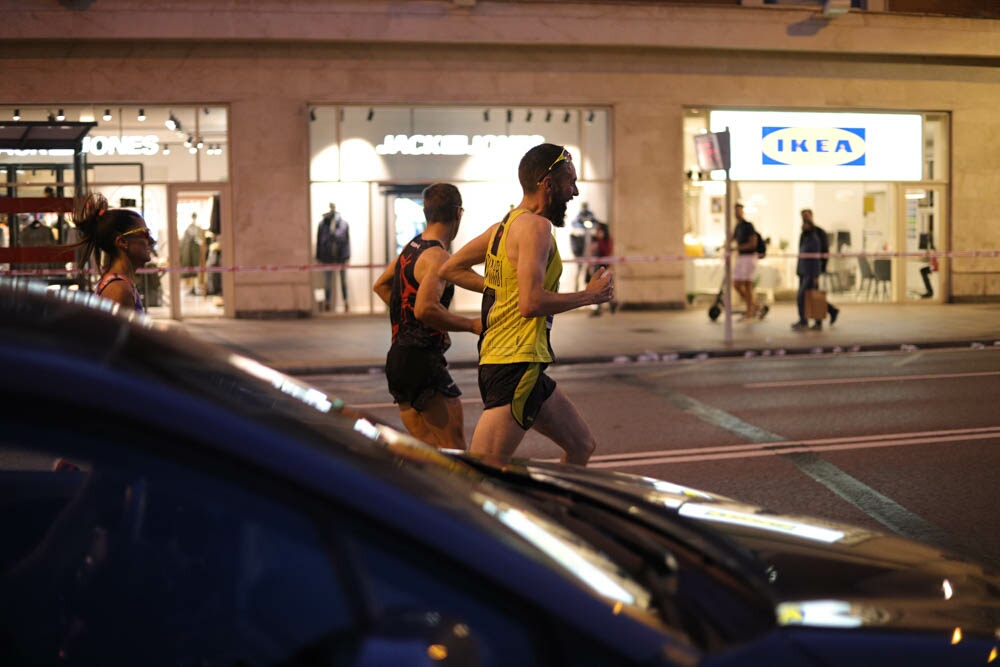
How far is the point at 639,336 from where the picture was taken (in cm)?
1834

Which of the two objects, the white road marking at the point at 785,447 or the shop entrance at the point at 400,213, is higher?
the shop entrance at the point at 400,213

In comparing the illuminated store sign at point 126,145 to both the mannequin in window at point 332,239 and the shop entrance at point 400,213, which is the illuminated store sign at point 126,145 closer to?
the mannequin in window at point 332,239

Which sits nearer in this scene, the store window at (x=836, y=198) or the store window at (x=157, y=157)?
the store window at (x=157, y=157)

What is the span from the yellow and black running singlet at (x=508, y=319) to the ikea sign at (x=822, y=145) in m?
19.4

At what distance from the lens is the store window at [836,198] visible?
2430cm

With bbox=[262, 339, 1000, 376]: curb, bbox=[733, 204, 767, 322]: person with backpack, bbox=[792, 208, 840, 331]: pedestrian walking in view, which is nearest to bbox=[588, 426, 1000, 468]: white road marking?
bbox=[262, 339, 1000, 376]: curb

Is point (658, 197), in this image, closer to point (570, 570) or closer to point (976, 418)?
point (976, 418)

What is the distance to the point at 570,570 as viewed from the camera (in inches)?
75.4

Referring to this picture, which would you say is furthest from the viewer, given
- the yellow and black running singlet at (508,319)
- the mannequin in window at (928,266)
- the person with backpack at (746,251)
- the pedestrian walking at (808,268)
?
the mannequin in window at (928,266)

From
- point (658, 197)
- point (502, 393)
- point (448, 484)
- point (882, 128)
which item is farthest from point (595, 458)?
point (882, 128)

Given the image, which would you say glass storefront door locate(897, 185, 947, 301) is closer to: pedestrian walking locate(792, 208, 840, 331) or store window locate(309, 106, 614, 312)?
pedestrian walking locate(792, 208, 840, 331)

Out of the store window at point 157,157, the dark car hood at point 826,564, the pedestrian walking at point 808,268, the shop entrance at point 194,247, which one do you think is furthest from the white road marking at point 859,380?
the store window at point 157,157

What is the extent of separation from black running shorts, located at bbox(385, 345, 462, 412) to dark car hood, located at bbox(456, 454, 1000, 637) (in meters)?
2.75

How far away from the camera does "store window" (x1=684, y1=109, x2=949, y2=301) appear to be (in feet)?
79.7
